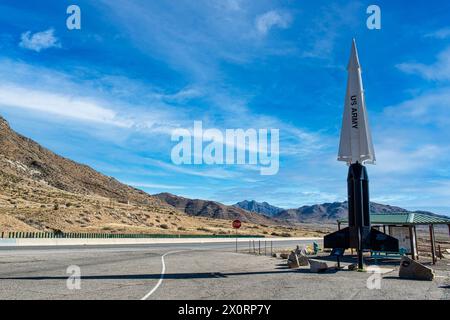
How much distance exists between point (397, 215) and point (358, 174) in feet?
41.3

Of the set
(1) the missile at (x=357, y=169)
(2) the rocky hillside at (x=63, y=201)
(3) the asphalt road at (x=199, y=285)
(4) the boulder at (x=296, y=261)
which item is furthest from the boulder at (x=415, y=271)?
(2) the rocky hillside at (x=63, y=201)

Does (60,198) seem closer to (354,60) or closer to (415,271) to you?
(354,60)

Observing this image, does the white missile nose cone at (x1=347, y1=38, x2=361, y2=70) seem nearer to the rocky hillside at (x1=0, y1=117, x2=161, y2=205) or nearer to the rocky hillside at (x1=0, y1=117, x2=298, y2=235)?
the rocky hillside at (x1=0, y1=117, x2=298, y2=235)

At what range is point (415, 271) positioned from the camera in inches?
669

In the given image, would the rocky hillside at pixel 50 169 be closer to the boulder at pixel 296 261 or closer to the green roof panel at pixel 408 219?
the green roof panel at pixel 408 219

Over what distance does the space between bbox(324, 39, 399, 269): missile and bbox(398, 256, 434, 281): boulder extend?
2.65 m

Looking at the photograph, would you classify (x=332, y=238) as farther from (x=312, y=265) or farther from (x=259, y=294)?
(x=259, y=294)

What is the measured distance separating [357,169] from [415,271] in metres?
5.76

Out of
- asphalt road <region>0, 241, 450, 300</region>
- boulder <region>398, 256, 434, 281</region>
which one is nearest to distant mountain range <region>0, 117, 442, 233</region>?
asphalt road <region>0, 241, 450, 300</region>

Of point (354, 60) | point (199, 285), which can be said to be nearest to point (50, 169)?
point (354, 60)

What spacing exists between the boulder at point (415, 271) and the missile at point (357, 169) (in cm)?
265

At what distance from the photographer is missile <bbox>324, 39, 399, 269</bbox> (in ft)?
66.4

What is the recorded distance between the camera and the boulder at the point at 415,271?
16609 millimetres
